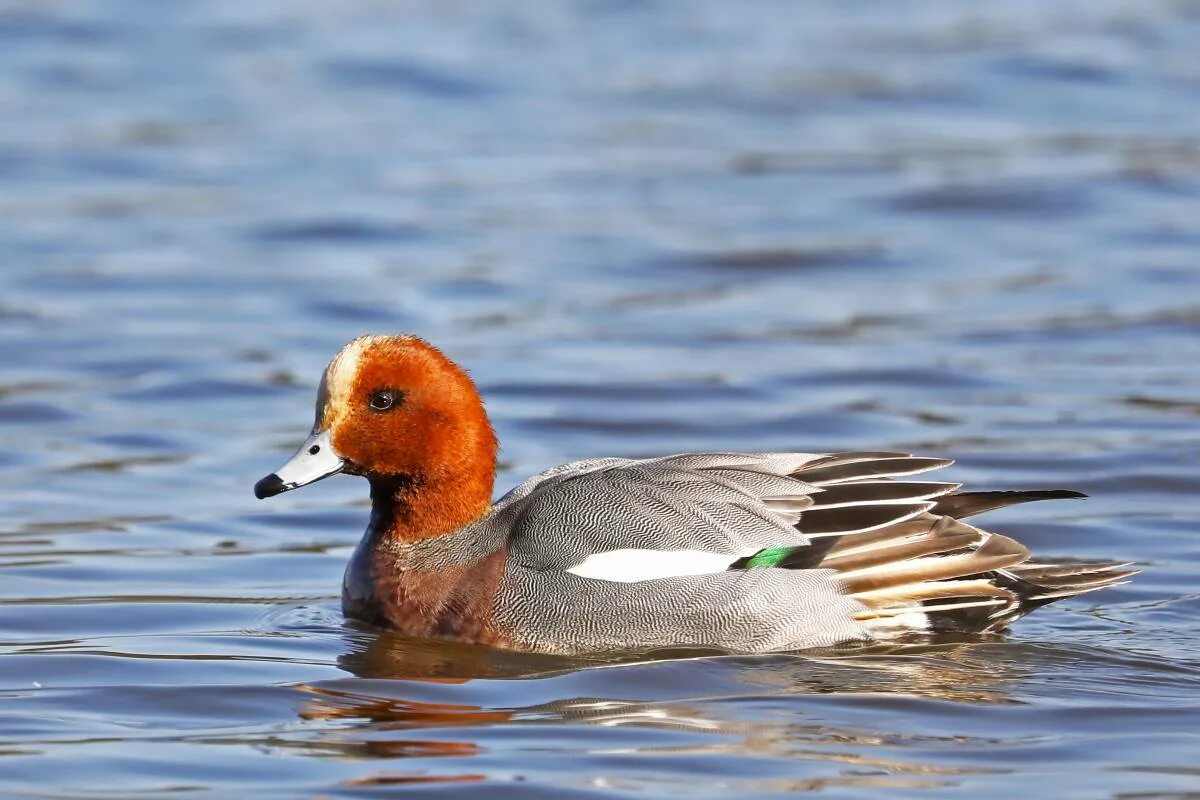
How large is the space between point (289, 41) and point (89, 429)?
846cm

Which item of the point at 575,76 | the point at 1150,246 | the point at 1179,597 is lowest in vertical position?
the point at 1179,597

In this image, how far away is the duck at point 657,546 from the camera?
20.5ft

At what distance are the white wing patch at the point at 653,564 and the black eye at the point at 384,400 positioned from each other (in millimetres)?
834

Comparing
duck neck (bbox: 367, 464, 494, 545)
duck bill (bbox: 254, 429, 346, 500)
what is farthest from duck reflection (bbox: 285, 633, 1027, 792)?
duck bill (bbox: 254, 429, 346, 500)

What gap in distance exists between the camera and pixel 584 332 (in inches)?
424

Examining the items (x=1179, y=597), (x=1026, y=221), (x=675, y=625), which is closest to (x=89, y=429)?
(x=675, y=625)

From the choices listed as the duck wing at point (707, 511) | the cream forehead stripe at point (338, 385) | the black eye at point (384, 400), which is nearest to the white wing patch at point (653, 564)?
the duck wing at point (707, 511)

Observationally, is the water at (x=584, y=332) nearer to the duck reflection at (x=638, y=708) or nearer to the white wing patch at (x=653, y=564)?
the duck reflection at (x=638, y=708)

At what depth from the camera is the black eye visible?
6668 millimetres

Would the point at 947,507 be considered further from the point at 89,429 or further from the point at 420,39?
the point at 420,39

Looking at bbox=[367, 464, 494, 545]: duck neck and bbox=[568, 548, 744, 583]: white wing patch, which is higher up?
bbox=[367, 464, 494, 545]: duck neck

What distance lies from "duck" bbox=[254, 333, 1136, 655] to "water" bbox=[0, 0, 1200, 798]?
148 mm

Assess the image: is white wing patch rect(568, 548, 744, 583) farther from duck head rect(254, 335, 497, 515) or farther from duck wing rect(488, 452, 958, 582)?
duck head rect(254, 335, 497, 515)

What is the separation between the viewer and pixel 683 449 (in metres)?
9.05
